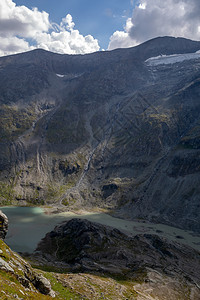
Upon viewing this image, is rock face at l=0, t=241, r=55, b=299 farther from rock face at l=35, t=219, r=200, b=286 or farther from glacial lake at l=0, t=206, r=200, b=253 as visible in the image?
glacial lake at l=0, t=206, r=200, b=253

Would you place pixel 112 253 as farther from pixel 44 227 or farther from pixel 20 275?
pixel 44 227

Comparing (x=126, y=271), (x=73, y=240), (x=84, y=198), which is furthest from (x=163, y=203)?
(x=126, y=271)

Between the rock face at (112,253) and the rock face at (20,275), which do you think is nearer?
the rock face at (20,275)

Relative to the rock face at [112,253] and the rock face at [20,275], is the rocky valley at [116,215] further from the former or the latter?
the rock face at [112,253]

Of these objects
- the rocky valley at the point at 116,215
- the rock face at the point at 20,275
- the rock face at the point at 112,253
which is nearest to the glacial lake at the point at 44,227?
the rocky valley at the point at 116,215

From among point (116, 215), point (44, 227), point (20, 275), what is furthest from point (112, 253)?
point (116, 215)

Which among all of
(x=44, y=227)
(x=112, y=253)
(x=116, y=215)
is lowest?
(x=116, y=215)

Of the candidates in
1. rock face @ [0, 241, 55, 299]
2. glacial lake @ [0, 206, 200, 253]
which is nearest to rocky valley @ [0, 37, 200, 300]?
rock face @ [0, 241, 55, 299]
